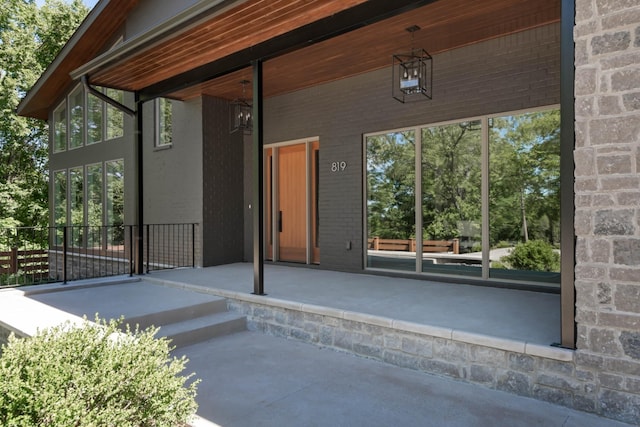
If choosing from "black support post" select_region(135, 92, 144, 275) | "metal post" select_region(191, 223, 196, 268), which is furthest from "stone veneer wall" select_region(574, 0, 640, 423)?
"metal post" select_region(191, 223, 196, 268)

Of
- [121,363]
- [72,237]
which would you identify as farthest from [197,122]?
[121,363]

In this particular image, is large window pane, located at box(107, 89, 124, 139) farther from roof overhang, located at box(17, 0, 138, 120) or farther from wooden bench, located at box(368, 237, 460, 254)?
wooden bench, located at box(368, 237, 460, 254)

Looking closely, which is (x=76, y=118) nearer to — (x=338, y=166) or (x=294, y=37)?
(x=338, y=166)

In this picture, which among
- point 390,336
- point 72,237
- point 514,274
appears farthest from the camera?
point 72,237

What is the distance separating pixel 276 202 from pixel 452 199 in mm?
3246

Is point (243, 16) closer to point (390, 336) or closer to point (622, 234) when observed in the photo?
point (390, 336)

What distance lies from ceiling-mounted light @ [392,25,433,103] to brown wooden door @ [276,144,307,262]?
80.7 inches

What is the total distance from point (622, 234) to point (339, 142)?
4.48 meters

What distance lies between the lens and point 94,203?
967 centimetres

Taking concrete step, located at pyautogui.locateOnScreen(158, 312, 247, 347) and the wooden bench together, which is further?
the wooden bench

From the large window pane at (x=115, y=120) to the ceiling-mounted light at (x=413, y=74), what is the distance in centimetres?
622

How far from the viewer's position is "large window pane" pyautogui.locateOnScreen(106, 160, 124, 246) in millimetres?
8984

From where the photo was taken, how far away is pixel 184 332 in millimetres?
4109

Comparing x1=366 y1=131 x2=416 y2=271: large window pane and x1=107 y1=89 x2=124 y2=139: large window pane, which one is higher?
x1=107 y1=89 x2=124 y2=139: large window pane
